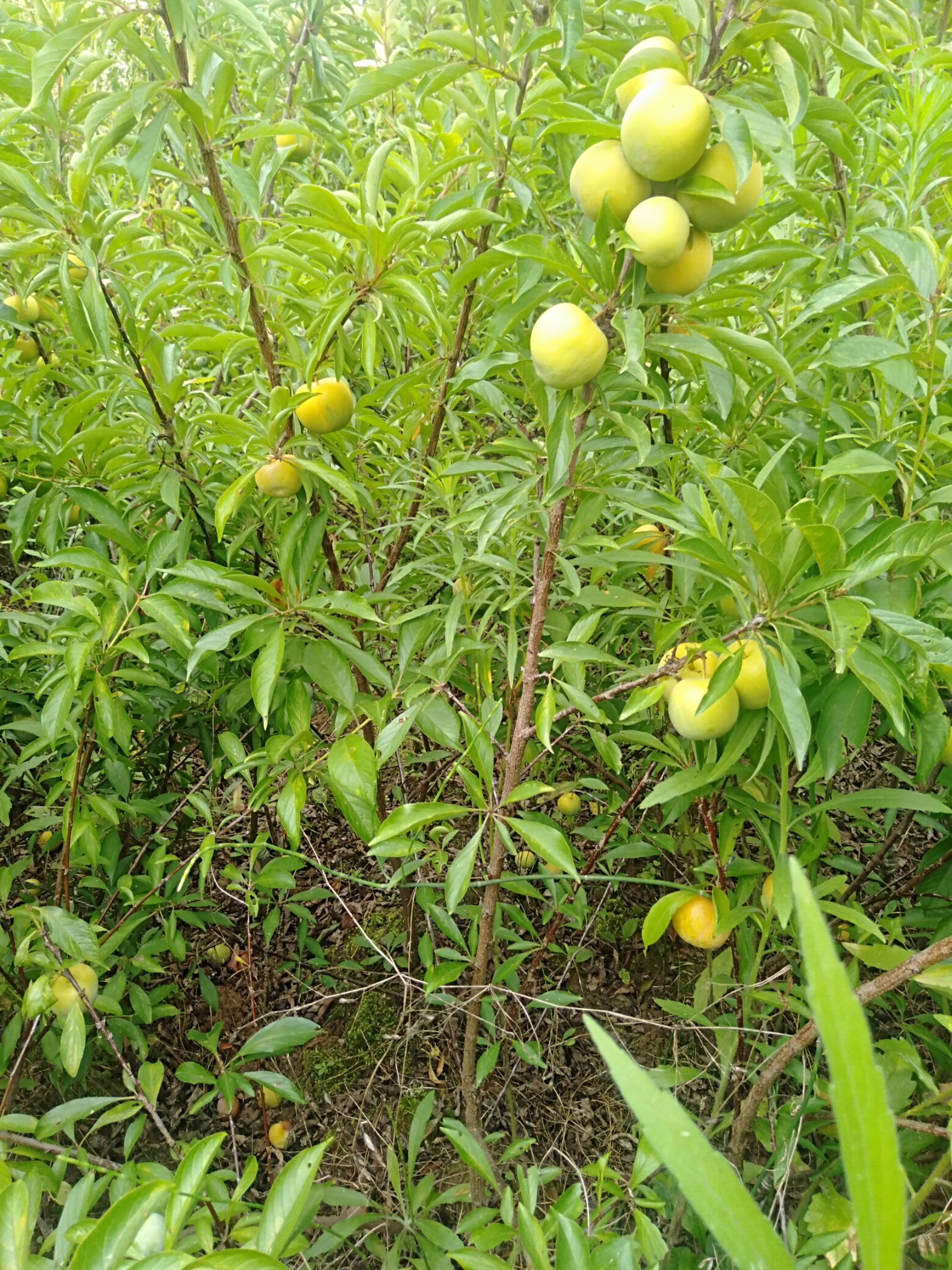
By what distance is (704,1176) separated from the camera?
34 cm

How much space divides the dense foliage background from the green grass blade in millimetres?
470

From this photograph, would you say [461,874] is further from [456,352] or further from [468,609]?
[456,352]

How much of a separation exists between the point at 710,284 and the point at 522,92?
408 millimetres

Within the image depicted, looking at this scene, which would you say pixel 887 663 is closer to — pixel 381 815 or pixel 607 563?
pixel 607 563

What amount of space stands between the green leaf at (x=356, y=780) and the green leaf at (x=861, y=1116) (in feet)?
3.05

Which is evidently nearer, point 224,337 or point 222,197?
point 222,197

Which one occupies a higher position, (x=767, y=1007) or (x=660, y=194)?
(x=660, y=194)

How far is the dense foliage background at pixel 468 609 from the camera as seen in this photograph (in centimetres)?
101

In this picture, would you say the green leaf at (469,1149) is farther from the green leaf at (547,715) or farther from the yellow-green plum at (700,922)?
the green leaf at (547,715)

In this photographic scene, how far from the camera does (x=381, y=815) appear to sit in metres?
1.95

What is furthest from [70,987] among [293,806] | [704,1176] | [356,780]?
[704,1176]

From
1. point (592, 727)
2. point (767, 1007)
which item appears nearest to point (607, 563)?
point (592, 727)

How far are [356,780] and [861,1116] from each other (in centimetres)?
96

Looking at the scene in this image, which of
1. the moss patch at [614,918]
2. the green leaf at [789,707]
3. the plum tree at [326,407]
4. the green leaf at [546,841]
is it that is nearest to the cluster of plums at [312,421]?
the plum tree at [326,407]
